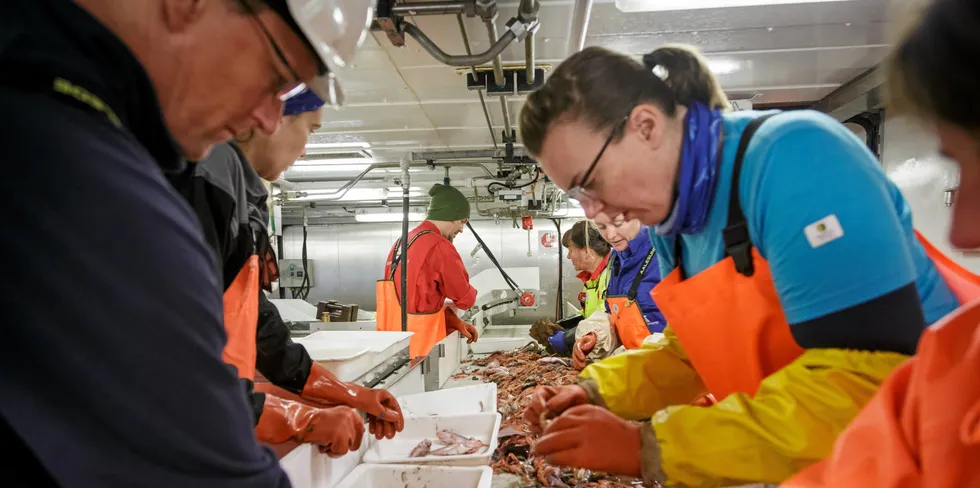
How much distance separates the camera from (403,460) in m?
2.37

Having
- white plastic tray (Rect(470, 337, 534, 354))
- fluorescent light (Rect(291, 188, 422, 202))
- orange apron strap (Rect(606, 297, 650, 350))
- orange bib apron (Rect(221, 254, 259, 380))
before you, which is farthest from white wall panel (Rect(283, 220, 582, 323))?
orange bib apron (Rect(221, 254, 259, 380))

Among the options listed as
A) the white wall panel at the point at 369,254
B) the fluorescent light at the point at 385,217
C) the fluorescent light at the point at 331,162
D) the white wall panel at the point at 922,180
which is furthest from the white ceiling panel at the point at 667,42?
the white wall panel at the point at 369,254

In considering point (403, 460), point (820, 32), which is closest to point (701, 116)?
point (403, 460)

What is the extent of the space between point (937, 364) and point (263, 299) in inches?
99.2

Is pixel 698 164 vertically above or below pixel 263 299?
above

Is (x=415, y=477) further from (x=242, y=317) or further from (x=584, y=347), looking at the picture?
(x=584, y=347)

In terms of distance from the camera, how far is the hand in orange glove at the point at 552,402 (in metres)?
1.76

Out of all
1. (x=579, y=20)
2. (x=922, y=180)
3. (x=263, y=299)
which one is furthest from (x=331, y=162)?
(x=922, y=180)

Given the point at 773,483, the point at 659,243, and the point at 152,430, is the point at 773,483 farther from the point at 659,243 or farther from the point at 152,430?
the point at 152,430

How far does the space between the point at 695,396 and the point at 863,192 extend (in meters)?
1.08

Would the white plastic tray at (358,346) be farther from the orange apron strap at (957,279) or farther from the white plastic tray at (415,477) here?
the orange apron strap at (957,279)

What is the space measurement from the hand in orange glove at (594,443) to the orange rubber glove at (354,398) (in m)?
A: 1.17

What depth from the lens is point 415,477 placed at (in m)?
2.26

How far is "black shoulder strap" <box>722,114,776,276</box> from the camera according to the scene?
1346 millimetres
